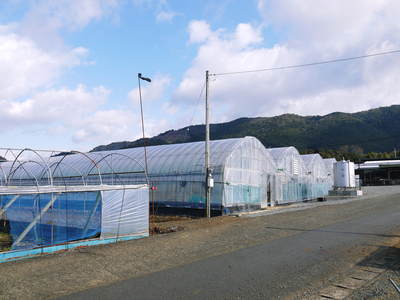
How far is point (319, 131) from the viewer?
5827 inches

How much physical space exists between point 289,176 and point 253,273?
2624cm

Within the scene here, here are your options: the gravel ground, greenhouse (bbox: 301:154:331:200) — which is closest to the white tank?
greenhouse (bbox: 301:154:331:200)

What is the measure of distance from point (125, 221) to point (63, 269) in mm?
4982

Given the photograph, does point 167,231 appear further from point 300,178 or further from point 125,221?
point 300,178

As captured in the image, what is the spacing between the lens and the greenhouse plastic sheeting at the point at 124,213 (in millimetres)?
13891

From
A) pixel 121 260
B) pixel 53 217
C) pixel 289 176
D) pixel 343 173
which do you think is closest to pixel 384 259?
pixel 121 260

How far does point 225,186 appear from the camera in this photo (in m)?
23.4

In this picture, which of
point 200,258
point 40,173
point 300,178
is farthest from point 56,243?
point 300,178

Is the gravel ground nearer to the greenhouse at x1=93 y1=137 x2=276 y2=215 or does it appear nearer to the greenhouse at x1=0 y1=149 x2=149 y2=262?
the greenhouse at x1=0 y1=149 x2=149 y2=262

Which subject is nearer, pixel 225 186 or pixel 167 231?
pixel 167 231

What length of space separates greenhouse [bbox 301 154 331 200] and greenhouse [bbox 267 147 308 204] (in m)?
1.40

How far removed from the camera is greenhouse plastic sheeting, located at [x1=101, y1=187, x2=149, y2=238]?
1389cm

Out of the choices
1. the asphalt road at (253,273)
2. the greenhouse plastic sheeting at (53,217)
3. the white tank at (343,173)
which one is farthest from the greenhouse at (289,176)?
the greenhouse plastic sheeting at (53,217)

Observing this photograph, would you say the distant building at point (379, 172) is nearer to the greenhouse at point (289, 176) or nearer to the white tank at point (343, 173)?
the white tank at point (343, 173)
